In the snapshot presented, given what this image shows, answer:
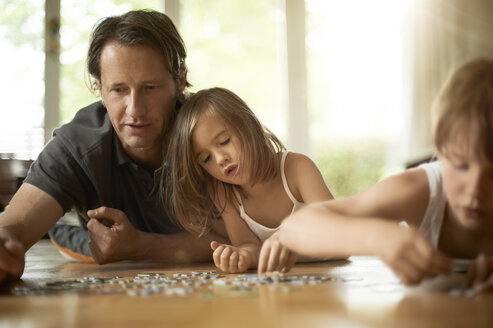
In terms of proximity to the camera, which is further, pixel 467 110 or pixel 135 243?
pixel 135 243

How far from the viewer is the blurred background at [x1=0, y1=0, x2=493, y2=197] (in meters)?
5.20

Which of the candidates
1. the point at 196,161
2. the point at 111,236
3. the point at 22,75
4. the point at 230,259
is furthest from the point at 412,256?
the point at 22,75

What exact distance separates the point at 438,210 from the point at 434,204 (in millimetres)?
17

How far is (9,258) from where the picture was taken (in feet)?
4.51

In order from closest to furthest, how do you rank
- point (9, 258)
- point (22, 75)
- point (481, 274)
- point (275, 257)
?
point (481, 274), point (275, 257), point (9, 258), point (22, 75)

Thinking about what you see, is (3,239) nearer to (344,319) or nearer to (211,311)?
(211,311)

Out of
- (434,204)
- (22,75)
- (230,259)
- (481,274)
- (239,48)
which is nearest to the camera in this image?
(481,274)

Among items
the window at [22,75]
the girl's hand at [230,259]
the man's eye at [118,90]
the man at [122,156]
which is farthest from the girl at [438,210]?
the window at [22,75]

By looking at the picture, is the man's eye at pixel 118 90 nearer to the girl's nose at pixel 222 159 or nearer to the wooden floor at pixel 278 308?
the girl's nose at pixel 222 159

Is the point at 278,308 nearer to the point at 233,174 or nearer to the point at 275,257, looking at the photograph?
the point at 275,257

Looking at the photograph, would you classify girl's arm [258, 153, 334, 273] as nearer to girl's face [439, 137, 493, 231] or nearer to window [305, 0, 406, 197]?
girl's face [439, 137, 493, 231]

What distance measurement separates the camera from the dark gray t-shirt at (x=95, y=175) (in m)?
1.83

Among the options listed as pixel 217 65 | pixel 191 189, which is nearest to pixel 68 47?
pixel 217 65

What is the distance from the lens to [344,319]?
825 millimetres
